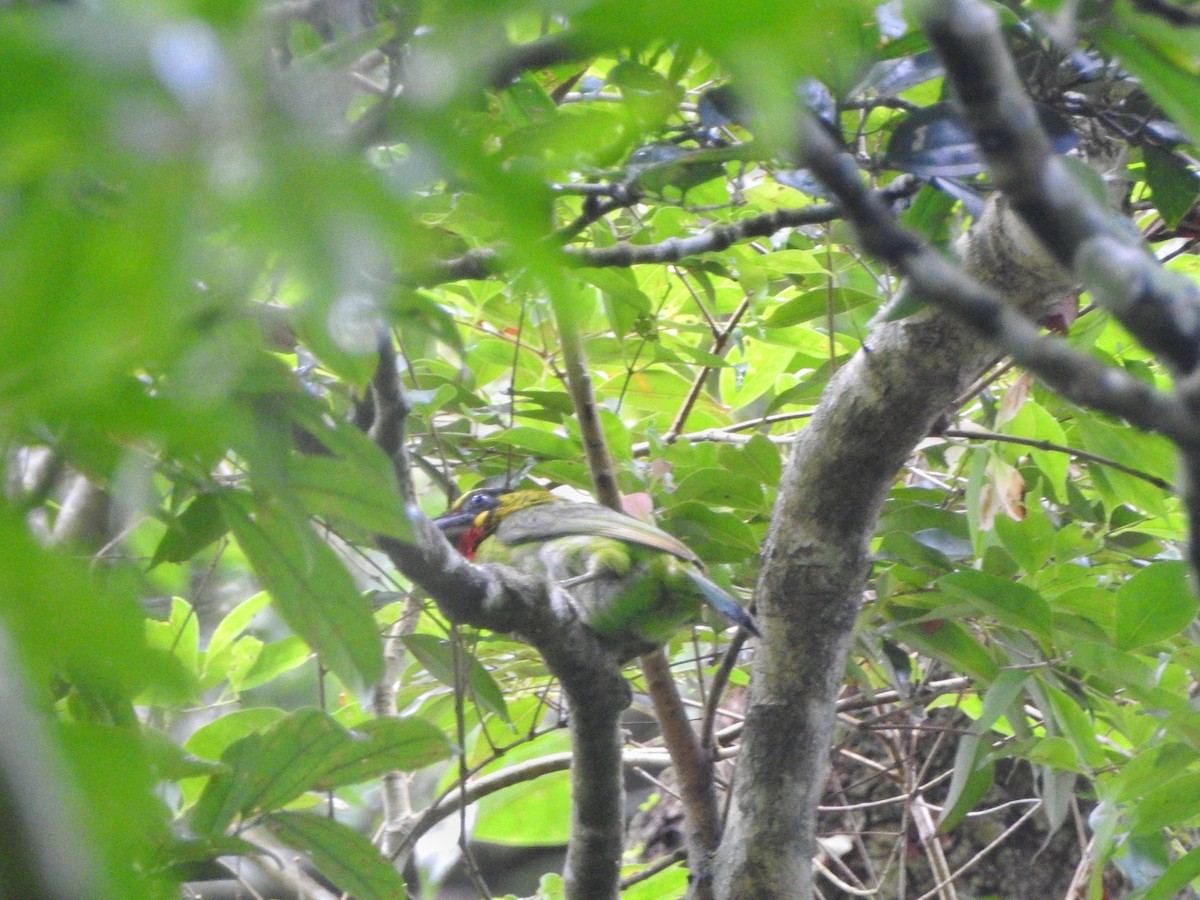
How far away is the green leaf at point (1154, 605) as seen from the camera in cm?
145

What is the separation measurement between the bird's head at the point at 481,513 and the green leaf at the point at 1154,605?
149 cm

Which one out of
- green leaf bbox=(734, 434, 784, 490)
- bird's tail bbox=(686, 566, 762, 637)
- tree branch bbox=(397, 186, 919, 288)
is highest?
tree branch bbox=(397, 186, 919, 288)

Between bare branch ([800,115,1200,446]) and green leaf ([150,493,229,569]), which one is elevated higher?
green leaf ([150,493,229,569])

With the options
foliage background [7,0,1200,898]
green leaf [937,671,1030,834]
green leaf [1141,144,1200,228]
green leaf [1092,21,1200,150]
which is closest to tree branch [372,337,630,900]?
foliage background [7,0,1200,898]

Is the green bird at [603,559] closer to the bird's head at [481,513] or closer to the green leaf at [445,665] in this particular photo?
the bird's head at [481,513]

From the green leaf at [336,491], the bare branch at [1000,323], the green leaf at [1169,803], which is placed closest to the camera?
the bare branch at [1000,323]

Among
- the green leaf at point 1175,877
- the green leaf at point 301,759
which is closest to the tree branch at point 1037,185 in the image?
the green leaf at point 301,759

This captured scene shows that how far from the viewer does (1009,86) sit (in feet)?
2.08

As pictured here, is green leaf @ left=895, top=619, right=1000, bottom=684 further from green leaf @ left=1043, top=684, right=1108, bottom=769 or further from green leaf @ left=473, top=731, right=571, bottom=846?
green leaf @ left=473, top=731, right=571, bottom=846

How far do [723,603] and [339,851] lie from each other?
2.72ft

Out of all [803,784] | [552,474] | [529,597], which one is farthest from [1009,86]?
[552,474]

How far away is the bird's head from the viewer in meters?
2.68

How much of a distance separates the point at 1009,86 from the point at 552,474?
1489mm

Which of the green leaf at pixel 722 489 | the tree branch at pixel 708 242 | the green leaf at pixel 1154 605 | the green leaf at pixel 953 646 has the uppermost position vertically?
the tree branch at pixel 708 242
